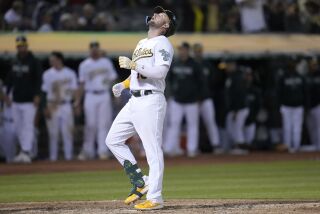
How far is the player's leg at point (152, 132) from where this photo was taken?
8.85 meters

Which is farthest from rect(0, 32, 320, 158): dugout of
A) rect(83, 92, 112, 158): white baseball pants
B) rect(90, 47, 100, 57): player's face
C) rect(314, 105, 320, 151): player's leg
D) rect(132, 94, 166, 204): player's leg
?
rect(132, 94, 166, 204): player's leg

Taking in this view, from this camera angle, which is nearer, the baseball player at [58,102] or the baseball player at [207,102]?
the baseball player at [58,102]

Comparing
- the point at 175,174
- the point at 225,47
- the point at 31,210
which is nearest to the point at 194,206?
the point at 31,210

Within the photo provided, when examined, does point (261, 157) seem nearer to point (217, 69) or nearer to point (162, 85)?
point (217, 69)

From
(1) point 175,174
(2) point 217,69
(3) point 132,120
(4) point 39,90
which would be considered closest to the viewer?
(3) point 132,120

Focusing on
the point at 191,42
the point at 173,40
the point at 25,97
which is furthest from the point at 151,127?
the point at 191,42

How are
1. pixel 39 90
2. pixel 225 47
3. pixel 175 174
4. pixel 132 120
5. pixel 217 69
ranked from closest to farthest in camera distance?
pixel 132 120, pixel 175 174, pixel 39 90, pixel 225 47, pixel 217 69

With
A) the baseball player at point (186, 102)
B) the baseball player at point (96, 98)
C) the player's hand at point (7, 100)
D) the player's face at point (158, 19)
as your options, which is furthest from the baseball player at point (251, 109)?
the player's face at point (158, 19)

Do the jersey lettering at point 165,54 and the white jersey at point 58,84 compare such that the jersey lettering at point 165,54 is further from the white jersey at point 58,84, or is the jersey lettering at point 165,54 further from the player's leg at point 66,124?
the player's leg at point 66,124

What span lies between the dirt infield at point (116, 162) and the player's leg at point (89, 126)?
57 centimetres

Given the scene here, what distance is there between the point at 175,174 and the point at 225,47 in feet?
18.3

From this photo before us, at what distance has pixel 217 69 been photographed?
20406mm

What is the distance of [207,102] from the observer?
18.6m

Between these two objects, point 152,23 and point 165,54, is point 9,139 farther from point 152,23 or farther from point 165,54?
point 165,54
